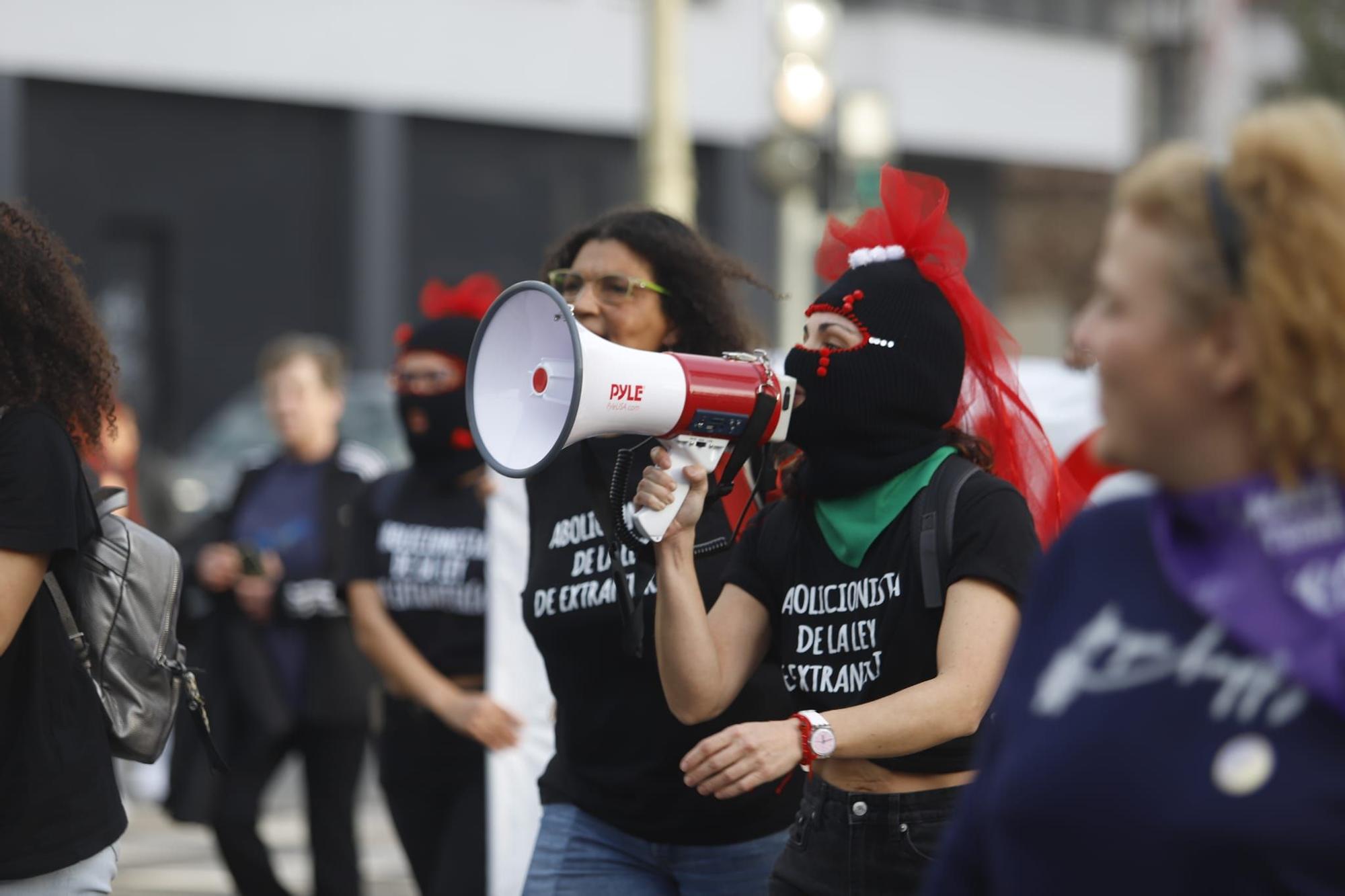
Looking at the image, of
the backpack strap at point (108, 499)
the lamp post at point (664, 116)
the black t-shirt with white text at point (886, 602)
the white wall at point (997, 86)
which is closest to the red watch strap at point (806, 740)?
the black t-shirt with white text at point (886, 602)

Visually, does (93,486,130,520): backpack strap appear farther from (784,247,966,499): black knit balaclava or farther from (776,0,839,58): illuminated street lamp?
(776,0,839,58): illuminated street lamp

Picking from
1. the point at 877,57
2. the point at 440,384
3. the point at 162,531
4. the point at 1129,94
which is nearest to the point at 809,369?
the point at 440,384

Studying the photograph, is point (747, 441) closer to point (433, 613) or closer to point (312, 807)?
point (433, 613)

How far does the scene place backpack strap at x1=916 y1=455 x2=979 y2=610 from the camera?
3.02m

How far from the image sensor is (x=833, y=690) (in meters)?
3.12

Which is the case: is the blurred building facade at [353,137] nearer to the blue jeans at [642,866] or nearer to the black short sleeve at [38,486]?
the blue jeans at [642,866]

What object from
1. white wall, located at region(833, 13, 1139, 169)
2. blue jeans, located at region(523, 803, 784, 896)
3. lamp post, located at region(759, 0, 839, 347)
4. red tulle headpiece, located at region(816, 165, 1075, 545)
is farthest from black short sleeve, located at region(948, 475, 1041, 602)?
white wall, located at region(833, 13, 1139, 169)

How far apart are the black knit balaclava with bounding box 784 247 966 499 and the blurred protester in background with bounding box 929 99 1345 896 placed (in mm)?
1212

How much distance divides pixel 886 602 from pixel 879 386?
0.36m

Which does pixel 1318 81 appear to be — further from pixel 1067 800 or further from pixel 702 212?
pixel 1067 800

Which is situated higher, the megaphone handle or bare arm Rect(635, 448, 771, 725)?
the megaphone handle

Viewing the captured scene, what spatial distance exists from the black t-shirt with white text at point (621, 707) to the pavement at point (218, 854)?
9.51 ft

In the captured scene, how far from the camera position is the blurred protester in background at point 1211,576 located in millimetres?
1776

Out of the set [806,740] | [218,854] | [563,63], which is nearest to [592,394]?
[806,740]
